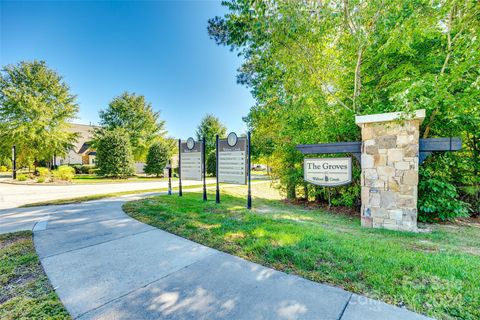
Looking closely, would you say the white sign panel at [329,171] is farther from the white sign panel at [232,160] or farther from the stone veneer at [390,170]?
the white sign panel at [232,160]

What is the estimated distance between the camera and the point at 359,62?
17.4ft

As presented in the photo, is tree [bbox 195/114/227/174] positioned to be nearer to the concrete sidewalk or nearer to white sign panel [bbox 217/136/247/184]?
white sign panel [bbox 217/136/247/184]

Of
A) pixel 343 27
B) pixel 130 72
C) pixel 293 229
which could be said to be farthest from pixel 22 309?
pixel 130 72

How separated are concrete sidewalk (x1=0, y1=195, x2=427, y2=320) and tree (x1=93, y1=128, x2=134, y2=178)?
685 inches

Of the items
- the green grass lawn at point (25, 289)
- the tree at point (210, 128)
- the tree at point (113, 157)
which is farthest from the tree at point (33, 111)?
the green grass lawn at point (25, 289)

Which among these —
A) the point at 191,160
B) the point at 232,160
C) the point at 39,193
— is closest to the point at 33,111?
the point at 39,193

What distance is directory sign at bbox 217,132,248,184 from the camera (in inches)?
251

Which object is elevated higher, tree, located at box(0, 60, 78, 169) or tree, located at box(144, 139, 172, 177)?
tree, located at box(0, 60, 78, 169)

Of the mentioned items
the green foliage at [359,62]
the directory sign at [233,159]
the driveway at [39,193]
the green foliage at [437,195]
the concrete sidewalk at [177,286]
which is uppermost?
the green foliage at [359,62]

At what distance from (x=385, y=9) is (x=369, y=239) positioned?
5115 millimetres

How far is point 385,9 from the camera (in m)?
4.62

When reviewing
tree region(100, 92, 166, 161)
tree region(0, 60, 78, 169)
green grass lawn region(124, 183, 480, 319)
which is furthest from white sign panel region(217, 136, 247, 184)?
tree region(100, 92, 166, 161)

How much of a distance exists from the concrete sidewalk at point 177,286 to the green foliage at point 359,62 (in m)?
3.85

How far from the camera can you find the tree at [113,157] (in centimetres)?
1880
